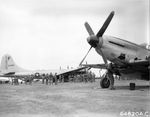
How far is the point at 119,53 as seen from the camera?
615 inches

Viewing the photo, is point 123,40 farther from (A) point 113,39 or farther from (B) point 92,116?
(B) point 92,116

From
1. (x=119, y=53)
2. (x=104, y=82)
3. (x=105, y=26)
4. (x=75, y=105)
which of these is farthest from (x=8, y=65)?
(x=75, y=105)

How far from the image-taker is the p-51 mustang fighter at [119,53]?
15.3 m

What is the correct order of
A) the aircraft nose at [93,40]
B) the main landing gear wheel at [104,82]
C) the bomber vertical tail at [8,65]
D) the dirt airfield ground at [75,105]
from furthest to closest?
→ 1. the bomber vertical tail at [8,65]
2. the main landing gear wheel at [104,82]
3. the aircraft nose at [93,40]
4. the dirt airfield ground at [75,105]

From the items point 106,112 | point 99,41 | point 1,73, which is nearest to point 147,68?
point 99,41

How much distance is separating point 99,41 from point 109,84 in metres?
3.86

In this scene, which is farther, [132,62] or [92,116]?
[132,62]

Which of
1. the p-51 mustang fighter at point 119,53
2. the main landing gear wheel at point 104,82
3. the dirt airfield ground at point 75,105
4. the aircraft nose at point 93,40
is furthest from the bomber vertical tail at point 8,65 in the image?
the dirt airfield ground at point 75,105

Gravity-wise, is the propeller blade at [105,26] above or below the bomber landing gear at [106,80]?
above

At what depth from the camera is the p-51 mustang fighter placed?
15.3 metres

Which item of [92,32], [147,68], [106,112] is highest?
[92,32]

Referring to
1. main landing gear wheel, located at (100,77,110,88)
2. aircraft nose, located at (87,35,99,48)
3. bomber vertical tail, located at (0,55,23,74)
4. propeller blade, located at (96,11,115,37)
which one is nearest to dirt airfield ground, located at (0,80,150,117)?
aircraft nose, located at (87,35,99,48)

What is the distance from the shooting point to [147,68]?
15805 millimetres

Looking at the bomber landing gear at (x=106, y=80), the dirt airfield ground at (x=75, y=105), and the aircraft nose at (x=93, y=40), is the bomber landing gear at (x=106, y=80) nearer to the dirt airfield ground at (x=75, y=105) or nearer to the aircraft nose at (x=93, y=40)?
the aircraft nose at (x=93, y=40)
